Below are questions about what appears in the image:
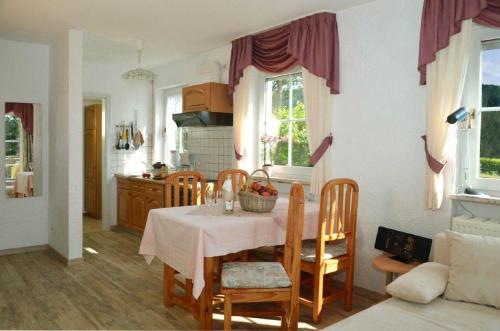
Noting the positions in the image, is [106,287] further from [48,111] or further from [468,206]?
[468,206]

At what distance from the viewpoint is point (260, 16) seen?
3668 millimetres

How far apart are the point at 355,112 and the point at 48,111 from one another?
3.65 m

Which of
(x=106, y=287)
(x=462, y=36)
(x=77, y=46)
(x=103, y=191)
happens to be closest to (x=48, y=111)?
(x=77, y=46)

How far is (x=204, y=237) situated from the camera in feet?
7.96

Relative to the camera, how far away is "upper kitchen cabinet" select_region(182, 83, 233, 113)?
4.54 meters

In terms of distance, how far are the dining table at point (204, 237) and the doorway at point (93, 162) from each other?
3946 mm

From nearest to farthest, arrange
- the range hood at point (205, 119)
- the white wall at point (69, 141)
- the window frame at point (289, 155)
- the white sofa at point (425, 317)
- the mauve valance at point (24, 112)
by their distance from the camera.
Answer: the white sofa at point (425, 317) → the window frame at point (289, 155) → the white wall at point (69, 141) → the range hood at point (205, 119) → the mauve valance at point (24, 112)

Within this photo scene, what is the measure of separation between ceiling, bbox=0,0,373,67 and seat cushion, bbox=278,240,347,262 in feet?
6.50

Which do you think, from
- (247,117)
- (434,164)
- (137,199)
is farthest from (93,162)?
(434,164)

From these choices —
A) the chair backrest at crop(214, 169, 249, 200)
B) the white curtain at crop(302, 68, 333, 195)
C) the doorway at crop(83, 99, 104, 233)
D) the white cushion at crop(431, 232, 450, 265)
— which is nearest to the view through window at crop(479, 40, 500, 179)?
the white cushion at crop(431, 232, 450, 265)

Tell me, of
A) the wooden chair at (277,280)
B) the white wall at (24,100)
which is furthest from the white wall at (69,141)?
the wooden chair at (277,280)

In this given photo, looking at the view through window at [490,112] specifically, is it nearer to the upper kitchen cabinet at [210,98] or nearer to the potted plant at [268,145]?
the potted plant at [268,145]

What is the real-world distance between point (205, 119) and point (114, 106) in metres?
2.04

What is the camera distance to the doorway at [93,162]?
655 cm
